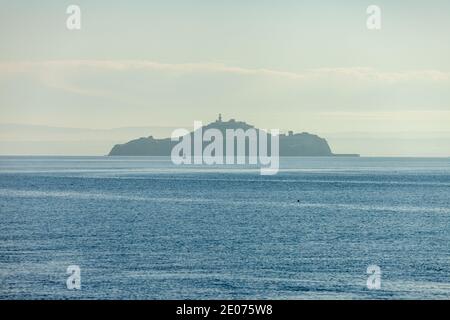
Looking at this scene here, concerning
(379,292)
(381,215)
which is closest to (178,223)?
(381,215)

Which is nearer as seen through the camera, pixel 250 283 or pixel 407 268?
pixel 250 283

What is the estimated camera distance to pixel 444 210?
13688cm

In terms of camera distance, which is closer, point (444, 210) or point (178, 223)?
point (178, 223)

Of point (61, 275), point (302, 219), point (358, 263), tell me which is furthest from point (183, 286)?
point (302, 219)

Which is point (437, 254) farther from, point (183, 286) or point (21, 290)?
point (21, 290)

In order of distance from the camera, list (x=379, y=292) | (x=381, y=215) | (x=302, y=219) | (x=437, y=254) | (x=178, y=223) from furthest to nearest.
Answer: (x=381, y=215) < (x=302, y=219) < (x=178, y=223) < (x=437, y=254) < (x=379, y=292)

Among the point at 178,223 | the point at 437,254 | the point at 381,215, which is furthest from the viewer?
the point at 381,215

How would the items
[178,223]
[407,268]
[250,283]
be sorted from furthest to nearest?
[178,223] → [407,268] → [250,283]

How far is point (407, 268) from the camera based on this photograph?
7112 cm
